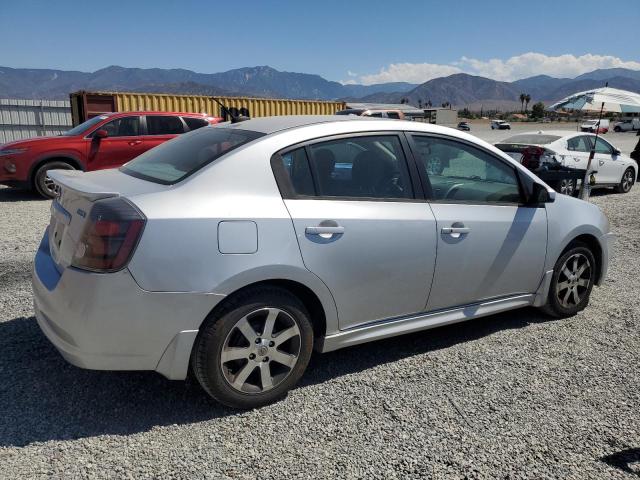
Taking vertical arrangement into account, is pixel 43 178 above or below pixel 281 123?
below

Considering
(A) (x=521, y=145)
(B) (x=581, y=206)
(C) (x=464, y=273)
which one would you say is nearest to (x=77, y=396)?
(C) (x=464, y=273)

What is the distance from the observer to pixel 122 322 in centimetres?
263

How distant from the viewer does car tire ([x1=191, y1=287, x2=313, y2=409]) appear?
282cm

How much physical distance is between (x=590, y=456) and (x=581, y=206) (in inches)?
94.3

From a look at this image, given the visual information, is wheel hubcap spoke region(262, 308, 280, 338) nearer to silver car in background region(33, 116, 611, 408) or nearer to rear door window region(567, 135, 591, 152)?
silver car in background region(33, 116, 611, 408)

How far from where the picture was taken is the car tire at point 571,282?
4387 millimetres

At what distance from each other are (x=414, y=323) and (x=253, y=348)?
3.91 ft

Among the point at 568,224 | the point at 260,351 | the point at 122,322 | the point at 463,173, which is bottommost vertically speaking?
the point at 260,351

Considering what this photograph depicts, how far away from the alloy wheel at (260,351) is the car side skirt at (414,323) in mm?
272

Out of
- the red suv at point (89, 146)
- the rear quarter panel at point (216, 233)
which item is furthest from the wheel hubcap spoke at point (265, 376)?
the red suv at point (89, 146)

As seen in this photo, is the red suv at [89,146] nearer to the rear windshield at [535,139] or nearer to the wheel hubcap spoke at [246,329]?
the rear windshield at [535,139]

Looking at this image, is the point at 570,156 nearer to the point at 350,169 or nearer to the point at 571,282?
the point at 571,282

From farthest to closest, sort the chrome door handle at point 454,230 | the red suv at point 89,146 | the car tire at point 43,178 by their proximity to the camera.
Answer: the car tire at point 43,178 < the red suv at point 89,146 < the chrome door handle at point 454,230

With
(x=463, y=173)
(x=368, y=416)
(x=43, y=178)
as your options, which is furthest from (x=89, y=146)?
(x=368, y=416)
